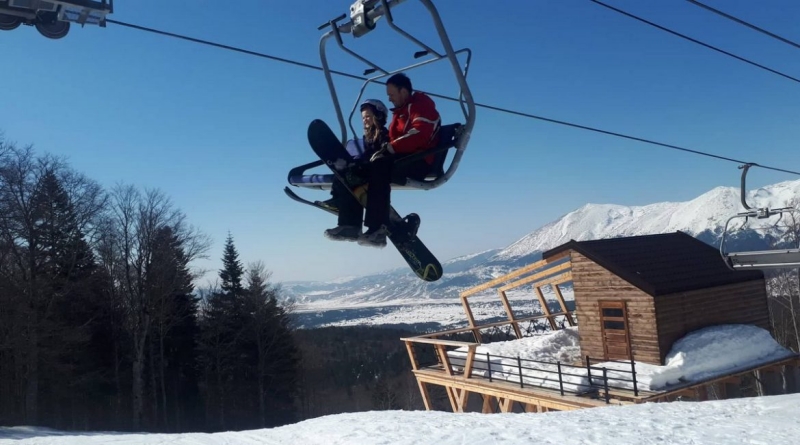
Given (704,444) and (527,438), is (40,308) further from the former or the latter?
(704,444)

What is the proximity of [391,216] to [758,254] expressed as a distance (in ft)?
19.9

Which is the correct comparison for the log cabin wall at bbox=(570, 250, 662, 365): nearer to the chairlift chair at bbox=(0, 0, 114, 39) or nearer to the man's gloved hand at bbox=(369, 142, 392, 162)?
the man's gloved hand at bbox=(369, 142, 392, 162)

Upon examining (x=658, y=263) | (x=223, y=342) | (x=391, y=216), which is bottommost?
(x=223, y=342)

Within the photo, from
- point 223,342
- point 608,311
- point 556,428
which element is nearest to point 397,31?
point 556,428

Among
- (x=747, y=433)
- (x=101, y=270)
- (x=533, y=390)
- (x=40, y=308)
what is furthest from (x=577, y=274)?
(x=101, y=270)

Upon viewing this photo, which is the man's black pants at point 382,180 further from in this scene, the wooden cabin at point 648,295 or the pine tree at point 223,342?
the pine tree at point 223,342

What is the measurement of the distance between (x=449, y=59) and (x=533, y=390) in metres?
11.1

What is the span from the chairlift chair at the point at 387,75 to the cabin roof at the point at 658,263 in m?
11.8

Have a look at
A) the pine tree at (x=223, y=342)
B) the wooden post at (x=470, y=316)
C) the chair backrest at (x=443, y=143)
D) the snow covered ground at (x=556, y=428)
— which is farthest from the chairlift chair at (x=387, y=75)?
the pine tree at (x=223, y=342)

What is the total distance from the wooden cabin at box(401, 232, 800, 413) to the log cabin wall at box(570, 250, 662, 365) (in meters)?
0.03

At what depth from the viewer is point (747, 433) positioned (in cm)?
744

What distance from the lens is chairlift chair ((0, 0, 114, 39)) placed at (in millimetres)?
5473

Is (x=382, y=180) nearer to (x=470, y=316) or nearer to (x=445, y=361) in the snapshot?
(x=445, y=361)

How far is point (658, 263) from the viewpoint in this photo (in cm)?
1661
